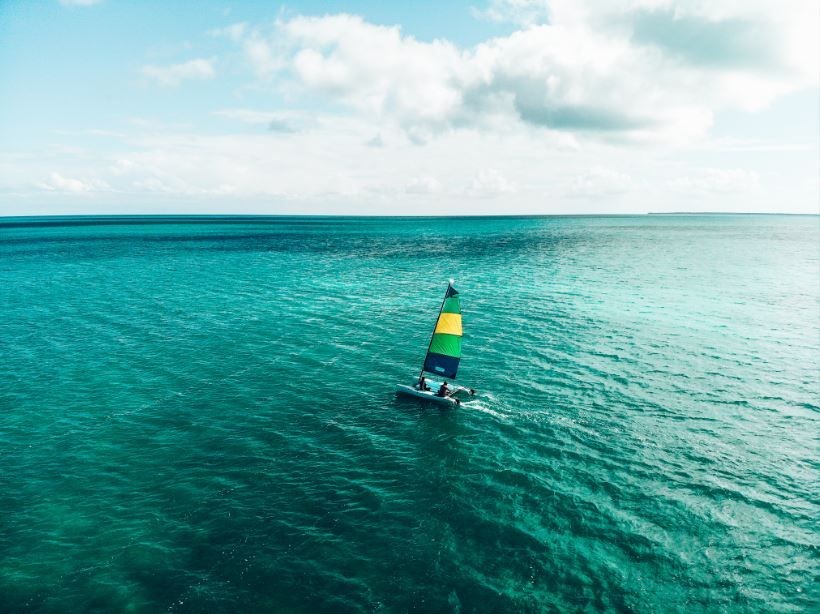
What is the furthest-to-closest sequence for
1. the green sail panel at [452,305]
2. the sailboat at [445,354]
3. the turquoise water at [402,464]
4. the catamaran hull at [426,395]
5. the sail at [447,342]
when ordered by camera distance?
1. the sail at [447,342]
2. the sailboat at [445,354]
3. the green sail panel at [452,305]
4. the catamaran hull at [426,395]
5. the turquoise water at [402,464]

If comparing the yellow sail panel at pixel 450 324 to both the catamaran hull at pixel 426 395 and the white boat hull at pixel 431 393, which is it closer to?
the white boat hull at pixel 431 393

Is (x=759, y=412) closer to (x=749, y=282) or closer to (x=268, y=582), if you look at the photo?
(x=268, y=582)

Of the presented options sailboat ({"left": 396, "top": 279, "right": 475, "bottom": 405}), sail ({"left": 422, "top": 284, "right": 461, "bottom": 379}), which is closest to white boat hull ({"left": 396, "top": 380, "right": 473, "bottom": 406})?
sailboat ({"left": 396, "top": 279, "right": 475, "bottom": 405})

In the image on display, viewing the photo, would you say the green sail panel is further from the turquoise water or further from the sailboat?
the turquoise water

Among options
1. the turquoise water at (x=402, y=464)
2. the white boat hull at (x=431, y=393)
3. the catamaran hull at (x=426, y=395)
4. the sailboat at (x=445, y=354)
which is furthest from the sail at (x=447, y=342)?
the turquoise water at (x=402, y=464)

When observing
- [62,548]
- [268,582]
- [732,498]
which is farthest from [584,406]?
[62,548]

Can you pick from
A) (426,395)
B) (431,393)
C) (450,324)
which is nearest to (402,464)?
(426,395)

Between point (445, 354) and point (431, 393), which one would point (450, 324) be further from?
point (431, 393)

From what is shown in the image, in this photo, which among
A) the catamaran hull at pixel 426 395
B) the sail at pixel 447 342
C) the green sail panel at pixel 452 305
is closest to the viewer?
the catamaran hull at pixel 426 395
